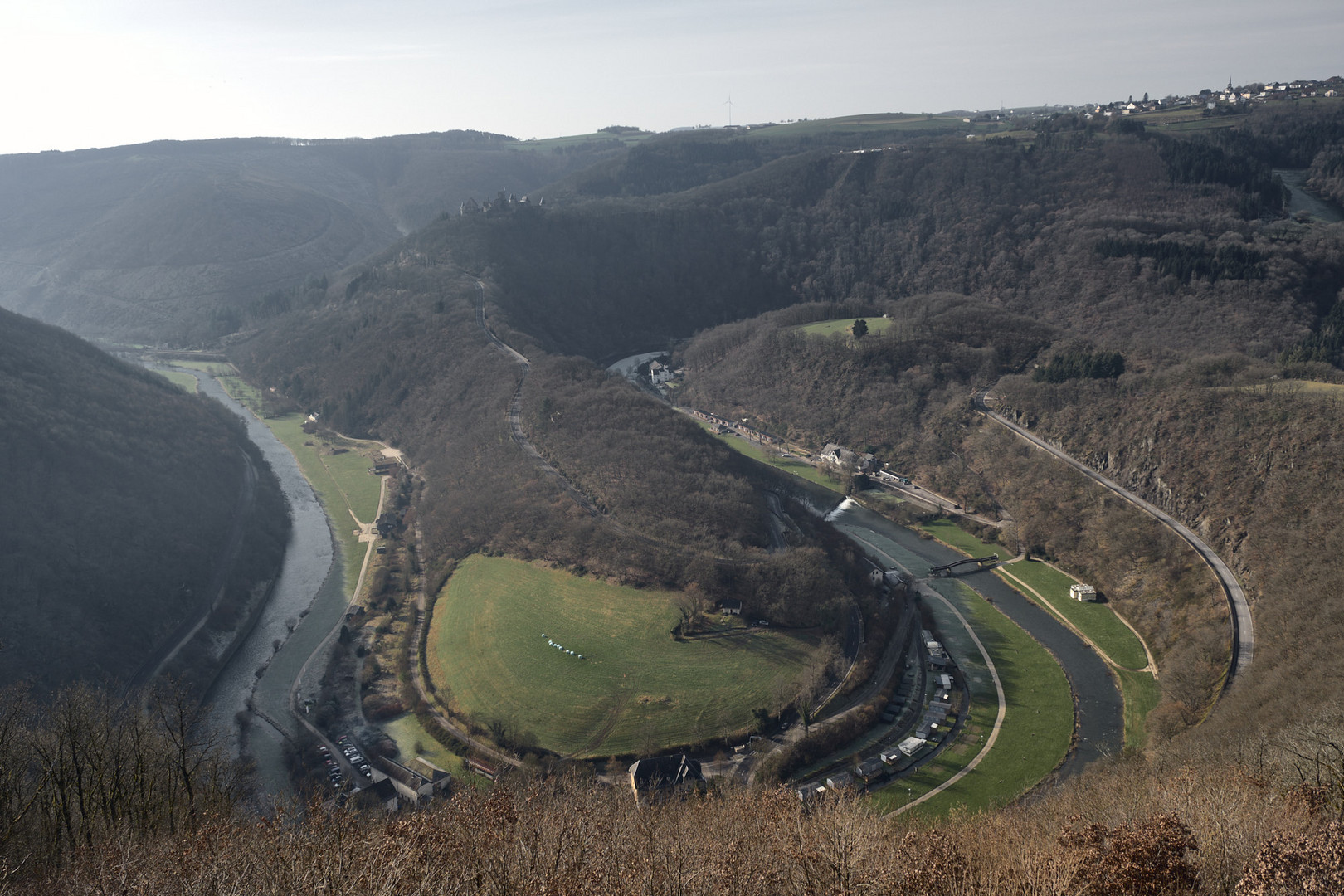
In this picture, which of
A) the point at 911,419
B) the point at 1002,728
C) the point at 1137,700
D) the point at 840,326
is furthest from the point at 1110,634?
the point at 840,326

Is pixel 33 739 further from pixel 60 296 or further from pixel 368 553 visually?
pixel 60 296

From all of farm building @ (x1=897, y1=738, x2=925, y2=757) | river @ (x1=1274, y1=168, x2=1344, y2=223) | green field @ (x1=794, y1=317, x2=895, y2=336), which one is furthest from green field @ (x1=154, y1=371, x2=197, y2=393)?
river @ (x1=1274, y1=168, x2=1344, y2=223)

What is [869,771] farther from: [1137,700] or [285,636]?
[285,636]

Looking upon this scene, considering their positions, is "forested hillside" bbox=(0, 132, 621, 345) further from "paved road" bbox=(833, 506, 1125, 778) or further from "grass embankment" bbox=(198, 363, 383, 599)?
"paved road" bbox=(833, 506, 1125, 778)

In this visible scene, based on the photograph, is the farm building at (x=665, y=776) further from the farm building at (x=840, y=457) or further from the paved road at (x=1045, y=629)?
the farm building at (x=840, y=457)

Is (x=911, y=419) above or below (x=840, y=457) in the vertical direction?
above
